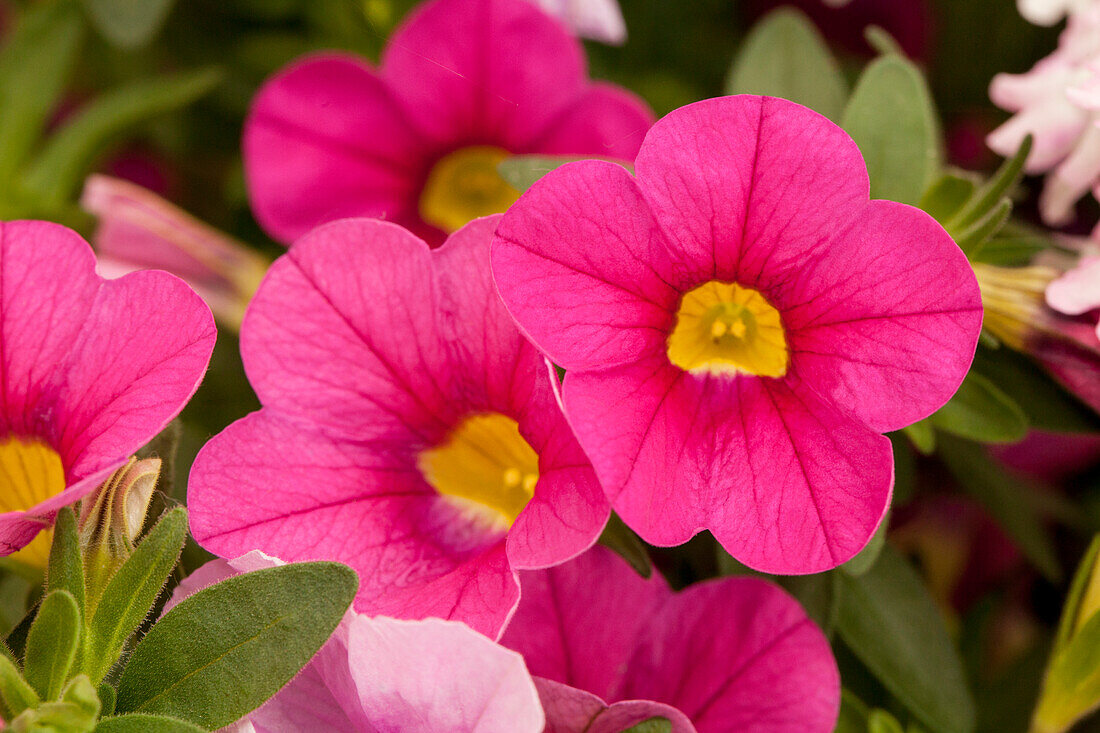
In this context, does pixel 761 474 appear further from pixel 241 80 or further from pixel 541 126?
pixel 241 80

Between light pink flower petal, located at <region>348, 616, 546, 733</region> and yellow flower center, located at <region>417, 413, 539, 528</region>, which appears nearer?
light pink flower petal, located at <region>348, 616, 546, 733</region>

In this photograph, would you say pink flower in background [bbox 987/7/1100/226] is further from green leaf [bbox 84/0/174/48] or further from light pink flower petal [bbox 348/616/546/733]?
green leaf [bbox 84/0/174/48]

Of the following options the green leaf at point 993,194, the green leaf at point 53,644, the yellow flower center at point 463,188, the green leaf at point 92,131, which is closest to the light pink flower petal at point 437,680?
Answer: the green leaf at point 53,644

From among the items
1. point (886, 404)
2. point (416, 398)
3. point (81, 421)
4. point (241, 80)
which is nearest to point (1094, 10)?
point (886, 404)

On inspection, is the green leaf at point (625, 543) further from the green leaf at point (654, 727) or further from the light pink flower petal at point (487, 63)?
the light pink flower petal at point (487, 63)

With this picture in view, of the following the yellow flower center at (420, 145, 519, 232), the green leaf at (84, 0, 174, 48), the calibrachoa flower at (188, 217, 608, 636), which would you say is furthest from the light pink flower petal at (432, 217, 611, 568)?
the green leaf at (84, 0, 174, 48)
